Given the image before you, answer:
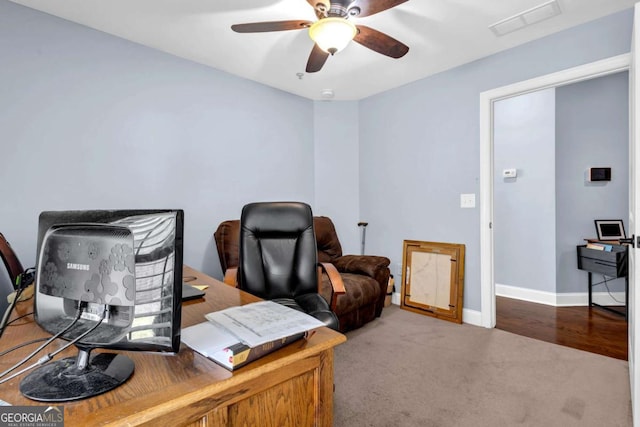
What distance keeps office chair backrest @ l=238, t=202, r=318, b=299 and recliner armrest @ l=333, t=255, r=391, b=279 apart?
102 cm

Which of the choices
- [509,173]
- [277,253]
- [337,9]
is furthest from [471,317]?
[337,9]

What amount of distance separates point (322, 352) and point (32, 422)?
62 cm

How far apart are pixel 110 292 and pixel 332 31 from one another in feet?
5.59

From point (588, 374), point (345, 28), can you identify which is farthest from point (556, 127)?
point (345, 28)

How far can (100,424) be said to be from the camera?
553 millimetres

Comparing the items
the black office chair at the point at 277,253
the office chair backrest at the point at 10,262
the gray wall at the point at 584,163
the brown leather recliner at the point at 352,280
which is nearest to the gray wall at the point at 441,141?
the brown leather recliner at the point at 352,280

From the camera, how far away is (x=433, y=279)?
10.7 feet

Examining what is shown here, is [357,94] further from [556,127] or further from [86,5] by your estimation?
[86,5]

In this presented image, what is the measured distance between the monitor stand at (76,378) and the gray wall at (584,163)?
170 inches

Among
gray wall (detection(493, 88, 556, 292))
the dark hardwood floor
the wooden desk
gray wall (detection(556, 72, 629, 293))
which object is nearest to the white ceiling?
gray wall (detection(493, 88, 556, 292))

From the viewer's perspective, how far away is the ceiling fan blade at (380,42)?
1994 millimetres

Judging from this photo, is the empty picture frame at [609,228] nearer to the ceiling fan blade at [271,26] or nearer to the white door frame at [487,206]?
the white door frame at [487,206]

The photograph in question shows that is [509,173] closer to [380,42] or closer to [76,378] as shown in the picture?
[380,42]

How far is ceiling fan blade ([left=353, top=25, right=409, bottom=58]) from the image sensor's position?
199 centimetres
